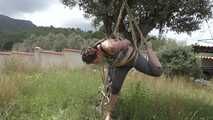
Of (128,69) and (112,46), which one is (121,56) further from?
(128,69)

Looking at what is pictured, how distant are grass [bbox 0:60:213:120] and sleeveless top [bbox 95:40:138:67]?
95.1 inches

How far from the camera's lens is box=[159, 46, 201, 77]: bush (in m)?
28.5

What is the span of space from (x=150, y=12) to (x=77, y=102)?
2567 millimetres

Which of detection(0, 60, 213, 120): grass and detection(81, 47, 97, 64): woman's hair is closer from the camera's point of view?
detection(81, 47, 97, 64): woman's hair

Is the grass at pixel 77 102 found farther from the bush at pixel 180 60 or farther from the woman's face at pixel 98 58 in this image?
the bush at pixel 180 60

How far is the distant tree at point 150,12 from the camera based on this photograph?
11.2 metres

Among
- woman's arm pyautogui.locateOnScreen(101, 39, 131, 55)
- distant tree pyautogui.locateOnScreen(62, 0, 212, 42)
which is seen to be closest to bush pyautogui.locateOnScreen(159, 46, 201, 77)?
distant tree pyautogui.locateOnScreen(62, 0, 212, 42)

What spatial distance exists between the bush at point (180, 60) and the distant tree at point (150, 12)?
15.5 metres

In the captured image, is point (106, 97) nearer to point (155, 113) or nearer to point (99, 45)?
point (99, 45)

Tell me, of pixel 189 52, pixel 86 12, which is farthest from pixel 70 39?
pixel 86 12

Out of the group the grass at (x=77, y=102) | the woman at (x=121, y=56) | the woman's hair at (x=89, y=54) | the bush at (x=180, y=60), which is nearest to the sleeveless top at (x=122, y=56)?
the woman at (x=121, y=56)

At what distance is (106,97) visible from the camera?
8.20 meters

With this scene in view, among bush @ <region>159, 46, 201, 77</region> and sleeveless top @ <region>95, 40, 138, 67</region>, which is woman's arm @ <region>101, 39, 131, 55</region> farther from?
bush @ <region>159, 46, 201, 77</region>

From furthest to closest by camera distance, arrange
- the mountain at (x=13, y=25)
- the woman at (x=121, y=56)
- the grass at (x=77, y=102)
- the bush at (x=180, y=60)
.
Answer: the mountain at (x=13, y=25) < the bush at (x=180, y=60) < the grass at (x=77, y=102) < the woman at (x=121, y=56)
